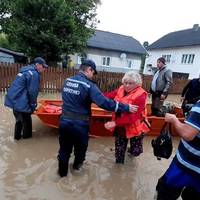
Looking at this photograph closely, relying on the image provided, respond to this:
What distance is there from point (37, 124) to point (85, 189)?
314 cm

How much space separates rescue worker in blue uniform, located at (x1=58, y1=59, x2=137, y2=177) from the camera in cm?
368

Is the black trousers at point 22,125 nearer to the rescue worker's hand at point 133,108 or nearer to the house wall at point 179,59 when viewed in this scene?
the rescue worker's hand at point 133,108

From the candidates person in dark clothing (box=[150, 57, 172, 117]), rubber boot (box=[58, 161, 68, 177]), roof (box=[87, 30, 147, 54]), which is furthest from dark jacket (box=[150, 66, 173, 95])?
roof (box=[87, 30, 147, 54])

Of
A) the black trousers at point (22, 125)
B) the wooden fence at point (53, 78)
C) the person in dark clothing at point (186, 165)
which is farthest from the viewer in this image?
the wooden fence at point (53, 78)

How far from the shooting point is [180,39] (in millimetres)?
31281

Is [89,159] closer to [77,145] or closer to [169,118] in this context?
[77,145]

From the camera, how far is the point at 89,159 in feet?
16.3

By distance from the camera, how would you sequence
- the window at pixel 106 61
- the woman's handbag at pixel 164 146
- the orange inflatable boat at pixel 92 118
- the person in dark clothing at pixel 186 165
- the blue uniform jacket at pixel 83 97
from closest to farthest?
1. the person in dark clothing at pixel 186 165
2. the woman's handbag at pixel 164 146
3. the blue uniform jacket at pixel 83 97
4. the orange inflatable boat at pixel 92 118
5. the window at pixel 106 61

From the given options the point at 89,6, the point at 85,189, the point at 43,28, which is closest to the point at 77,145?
the point at 85,189

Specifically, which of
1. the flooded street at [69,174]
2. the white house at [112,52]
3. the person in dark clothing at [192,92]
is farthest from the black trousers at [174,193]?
the white house at [112,52]

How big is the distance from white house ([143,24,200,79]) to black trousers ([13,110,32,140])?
22081 mm

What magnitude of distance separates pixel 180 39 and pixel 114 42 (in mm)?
8046

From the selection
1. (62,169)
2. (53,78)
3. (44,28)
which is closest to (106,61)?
(44,28)

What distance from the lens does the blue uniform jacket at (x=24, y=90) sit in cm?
509
